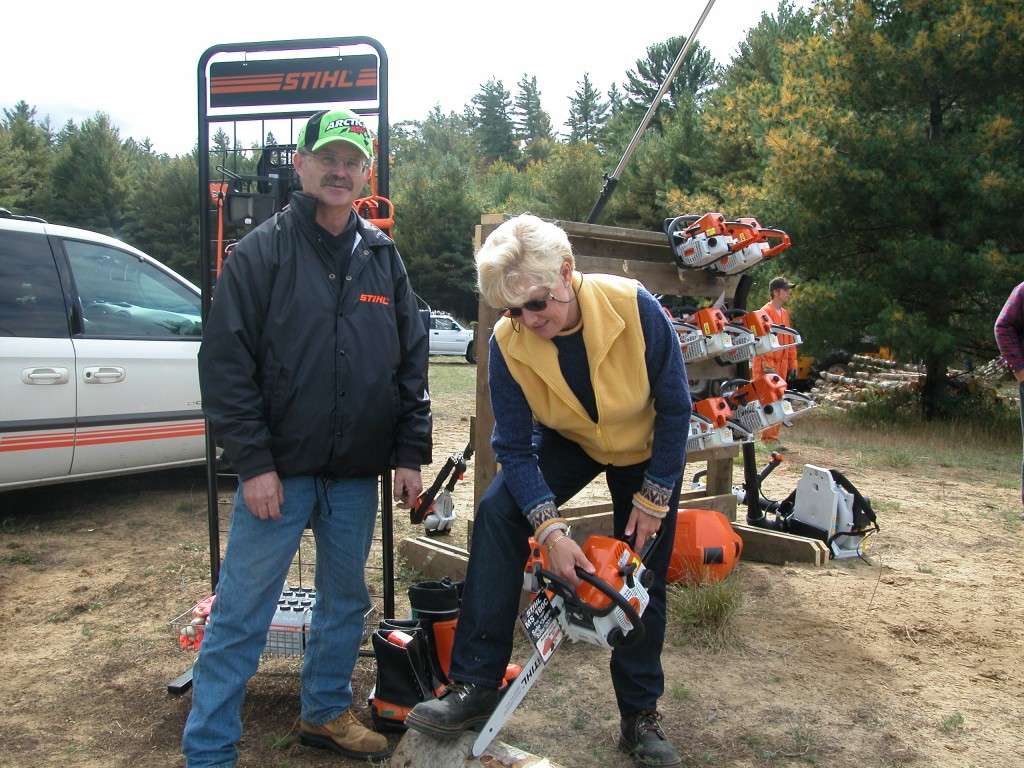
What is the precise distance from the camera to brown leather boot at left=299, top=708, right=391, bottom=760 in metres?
2.67

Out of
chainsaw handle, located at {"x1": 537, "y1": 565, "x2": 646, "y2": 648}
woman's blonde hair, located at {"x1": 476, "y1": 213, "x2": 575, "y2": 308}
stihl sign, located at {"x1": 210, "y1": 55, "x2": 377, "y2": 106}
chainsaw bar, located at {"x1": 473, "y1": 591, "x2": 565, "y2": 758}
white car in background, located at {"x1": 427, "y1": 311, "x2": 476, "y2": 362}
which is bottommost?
white car in background, located at {"x1": 427, "y1": 311, "x2": 476, "y2": 362}

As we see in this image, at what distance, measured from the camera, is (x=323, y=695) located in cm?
268

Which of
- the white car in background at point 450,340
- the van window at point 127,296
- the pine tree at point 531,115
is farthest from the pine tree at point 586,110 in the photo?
the van window at point 127,296

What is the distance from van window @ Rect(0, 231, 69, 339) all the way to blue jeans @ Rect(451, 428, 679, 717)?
349 cm

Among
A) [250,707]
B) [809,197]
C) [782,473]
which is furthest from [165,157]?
[250,707]

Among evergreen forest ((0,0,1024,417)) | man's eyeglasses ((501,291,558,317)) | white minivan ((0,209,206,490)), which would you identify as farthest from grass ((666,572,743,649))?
evergreen forest ((0,0,1024,417))

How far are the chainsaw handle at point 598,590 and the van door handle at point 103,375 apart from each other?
3.73 metres

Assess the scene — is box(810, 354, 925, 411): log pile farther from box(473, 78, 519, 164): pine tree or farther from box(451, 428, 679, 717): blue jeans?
box(473, 78, 519, 164): pine tree

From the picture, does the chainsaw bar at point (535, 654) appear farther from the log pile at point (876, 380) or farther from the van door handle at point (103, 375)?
the log pile at point (876, 380)

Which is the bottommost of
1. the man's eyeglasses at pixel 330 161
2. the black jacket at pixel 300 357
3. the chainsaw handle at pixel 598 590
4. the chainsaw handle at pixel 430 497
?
the chainsaw handle at pixel 430 497

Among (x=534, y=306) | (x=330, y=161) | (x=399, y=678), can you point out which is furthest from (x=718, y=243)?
(x=399, y=678)

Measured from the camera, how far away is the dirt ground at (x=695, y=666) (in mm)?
2797

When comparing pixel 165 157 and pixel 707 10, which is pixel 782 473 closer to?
pixel 707 10

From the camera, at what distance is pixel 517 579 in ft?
8.13
